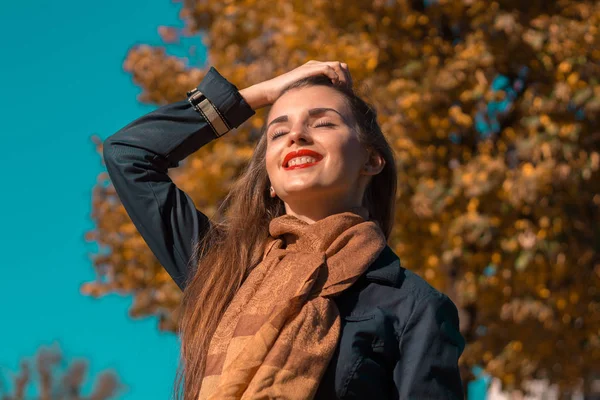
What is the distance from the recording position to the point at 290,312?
7.64 ft

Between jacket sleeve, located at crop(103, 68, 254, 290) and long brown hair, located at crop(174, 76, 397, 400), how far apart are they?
3.2 inches

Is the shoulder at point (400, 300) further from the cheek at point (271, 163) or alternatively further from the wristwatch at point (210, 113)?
the wristwatch at point (210, 113)

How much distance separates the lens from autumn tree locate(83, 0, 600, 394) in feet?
25.2

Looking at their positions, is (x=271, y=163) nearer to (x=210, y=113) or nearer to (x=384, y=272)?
(x=210, y=113)

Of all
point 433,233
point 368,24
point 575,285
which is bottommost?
point 575,285

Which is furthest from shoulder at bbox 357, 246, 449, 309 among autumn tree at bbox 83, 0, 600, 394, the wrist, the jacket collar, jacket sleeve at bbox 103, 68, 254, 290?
autumn tree at bbox 83, 0, 600, 394

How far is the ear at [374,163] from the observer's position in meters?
2.73

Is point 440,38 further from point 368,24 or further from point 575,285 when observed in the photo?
point 575,285

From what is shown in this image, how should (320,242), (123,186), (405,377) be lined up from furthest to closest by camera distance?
(123,186) → (320,242) → (405,377)

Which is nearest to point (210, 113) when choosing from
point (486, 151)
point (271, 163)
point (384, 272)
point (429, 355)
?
point (271, 163)

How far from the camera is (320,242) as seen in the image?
2484 millimetres

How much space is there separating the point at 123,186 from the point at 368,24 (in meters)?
5.92

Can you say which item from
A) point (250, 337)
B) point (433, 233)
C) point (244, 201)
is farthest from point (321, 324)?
point (433, 233)

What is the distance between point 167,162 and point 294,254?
608mm
